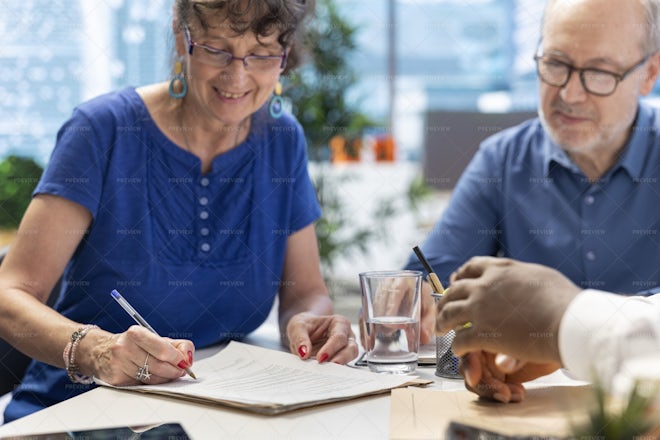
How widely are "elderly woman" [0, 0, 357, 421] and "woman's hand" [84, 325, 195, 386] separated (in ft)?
0.72

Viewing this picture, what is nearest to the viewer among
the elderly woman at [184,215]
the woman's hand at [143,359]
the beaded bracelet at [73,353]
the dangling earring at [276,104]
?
the woman's hand at [143,359]

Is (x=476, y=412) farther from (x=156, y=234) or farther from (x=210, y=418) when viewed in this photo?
(x=156, y=234)

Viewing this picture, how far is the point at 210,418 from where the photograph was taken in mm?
1041

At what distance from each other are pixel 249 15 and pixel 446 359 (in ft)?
2.61

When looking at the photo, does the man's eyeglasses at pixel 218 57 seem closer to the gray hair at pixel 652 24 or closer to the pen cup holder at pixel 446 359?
the pen cup holder at pixel 446 359

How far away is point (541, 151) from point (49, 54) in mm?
3304

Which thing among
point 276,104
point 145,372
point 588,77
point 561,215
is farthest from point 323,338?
point 588,77

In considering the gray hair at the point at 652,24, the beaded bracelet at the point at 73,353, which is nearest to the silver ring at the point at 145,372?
the beaded bracelet at the point at 73,353

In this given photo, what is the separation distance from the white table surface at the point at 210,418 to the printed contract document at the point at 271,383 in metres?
0.01

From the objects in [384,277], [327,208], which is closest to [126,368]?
[384,277]

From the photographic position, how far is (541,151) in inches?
79.1

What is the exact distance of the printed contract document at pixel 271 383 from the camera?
108 centimetres

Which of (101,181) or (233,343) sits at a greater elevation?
(101,181)

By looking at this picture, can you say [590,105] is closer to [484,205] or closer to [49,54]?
[484,205]
